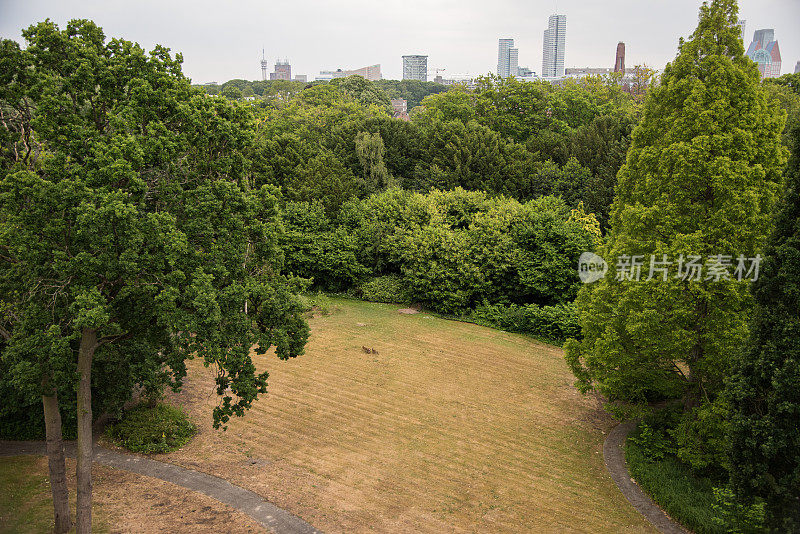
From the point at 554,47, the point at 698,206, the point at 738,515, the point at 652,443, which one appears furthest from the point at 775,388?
the point at 554,47

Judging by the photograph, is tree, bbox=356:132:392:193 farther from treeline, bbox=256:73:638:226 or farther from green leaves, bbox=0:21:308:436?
green leaves, bbox=0:21:308:436

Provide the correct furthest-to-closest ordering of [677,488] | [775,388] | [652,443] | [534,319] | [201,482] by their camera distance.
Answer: [534,319] < [652,443] < [201,482] < [677,488] < [775,388]

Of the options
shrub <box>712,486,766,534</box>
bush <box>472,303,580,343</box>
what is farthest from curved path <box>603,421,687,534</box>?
bush <box>472,303,580,343</box>

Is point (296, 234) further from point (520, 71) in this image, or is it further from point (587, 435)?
point (520, 71)

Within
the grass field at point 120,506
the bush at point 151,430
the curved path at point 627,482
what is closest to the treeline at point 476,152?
the curved path at point 627,482

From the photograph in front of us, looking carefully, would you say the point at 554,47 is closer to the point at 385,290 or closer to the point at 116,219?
the point at 385,290
